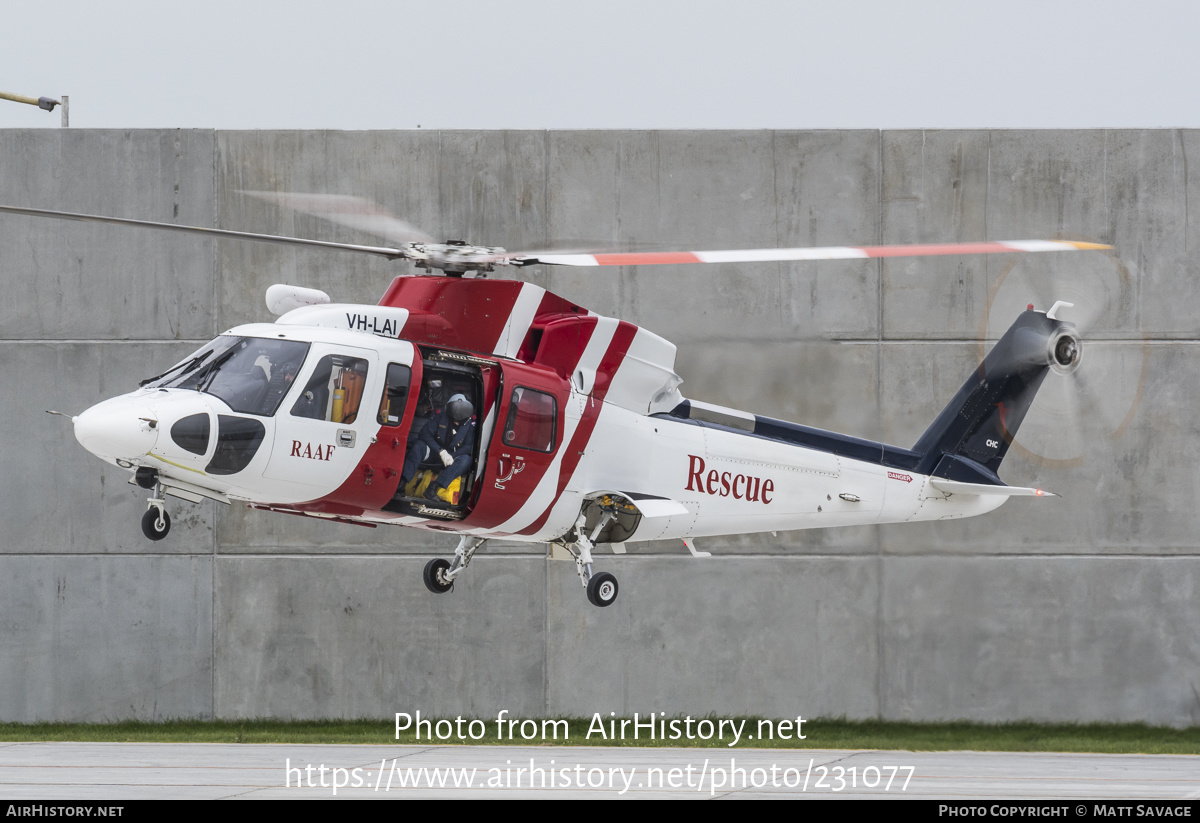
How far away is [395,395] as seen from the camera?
28.7ft

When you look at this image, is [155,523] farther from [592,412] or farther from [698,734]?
[698,734]

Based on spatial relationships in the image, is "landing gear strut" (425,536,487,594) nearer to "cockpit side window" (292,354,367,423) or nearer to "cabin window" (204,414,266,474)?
"cockpit side window" (292,354,367,423)

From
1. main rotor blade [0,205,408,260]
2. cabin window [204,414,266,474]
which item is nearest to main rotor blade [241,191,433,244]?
main rotor blade [0,205,408,260]

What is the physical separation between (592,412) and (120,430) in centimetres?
352

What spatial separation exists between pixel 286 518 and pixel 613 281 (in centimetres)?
478

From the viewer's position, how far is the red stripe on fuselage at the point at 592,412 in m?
9.73

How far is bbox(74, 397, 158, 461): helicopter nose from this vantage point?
7805 millimetres

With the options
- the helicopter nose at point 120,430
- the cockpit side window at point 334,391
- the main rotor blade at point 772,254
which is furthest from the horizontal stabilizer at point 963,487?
the helicopter nose at point 120,430

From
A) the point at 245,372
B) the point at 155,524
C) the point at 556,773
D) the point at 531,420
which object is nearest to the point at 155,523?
the point at 155,524

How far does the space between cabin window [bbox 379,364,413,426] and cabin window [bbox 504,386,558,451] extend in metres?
0.84

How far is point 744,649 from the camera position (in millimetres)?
15531

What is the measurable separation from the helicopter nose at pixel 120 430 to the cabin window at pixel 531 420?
2.50 metres

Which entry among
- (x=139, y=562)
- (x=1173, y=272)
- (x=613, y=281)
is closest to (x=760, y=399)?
(x=613, y=281)

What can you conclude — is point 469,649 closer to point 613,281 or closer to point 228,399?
point 613,281
